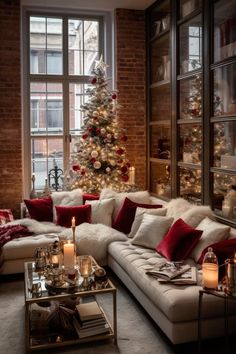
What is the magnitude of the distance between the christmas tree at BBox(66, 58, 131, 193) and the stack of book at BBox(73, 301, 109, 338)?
3165 mm

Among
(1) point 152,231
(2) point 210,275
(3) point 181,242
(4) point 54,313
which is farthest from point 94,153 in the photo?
(2) point 210,275

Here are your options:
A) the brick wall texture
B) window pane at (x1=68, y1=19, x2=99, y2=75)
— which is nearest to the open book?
the brick wall texture

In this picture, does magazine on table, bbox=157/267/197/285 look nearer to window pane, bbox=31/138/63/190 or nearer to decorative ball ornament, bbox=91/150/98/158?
decorative ball ornament, bbox=91/150/98/158

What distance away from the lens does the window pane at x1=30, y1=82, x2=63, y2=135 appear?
6.86 m

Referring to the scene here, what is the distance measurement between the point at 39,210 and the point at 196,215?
2352 millimetres

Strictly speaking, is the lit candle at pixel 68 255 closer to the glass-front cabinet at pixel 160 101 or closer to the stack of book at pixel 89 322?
the stack of book at pixel 89 322

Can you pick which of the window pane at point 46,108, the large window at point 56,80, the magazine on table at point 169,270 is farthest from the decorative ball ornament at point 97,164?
the magazine on table at point 169,270

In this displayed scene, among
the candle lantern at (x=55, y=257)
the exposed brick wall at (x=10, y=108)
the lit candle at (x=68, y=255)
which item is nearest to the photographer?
the lit candle at (x=68, y=255)

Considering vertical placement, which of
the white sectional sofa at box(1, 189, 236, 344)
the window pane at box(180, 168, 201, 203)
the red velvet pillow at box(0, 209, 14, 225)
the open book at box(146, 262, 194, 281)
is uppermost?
the window pane at box(180, 168, 201, 203)

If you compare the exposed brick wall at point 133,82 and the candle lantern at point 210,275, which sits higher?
the exposed brick wall at point 133,82

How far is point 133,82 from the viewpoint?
692cm

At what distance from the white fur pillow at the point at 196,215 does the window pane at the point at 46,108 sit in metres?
3.35

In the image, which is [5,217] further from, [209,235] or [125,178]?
[209,235]

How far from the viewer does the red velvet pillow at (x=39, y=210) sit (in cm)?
567
